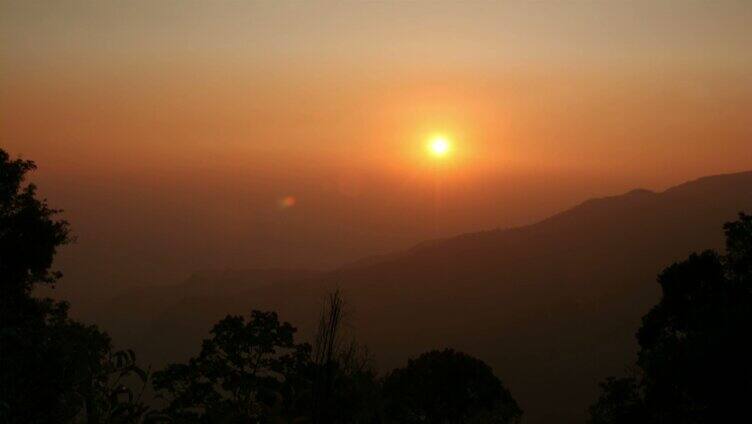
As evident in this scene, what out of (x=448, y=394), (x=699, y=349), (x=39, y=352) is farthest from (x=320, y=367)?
(x=448, y=394)

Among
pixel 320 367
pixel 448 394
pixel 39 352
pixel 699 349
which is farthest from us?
pixel 448 394

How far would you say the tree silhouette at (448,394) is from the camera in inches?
1649

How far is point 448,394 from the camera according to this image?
139ft

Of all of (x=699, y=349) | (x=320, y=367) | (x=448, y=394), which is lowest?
(x=320, y=367)

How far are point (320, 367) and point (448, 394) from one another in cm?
3697

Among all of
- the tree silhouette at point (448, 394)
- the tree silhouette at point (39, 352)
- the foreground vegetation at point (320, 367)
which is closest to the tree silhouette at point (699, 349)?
the foreground vegetation at point (320, 367)

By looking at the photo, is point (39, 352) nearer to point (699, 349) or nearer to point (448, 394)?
point (699, 349)

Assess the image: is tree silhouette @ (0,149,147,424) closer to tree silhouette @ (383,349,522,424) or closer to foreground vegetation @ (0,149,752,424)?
foreground vegetation @ (0,149,752,424)

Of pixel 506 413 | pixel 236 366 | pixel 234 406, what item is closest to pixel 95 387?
pixel 234 406

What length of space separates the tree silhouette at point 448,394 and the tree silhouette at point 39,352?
71.1ft

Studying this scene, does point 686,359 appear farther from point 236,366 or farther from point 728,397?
point 236,366

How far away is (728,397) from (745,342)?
82.4 inches

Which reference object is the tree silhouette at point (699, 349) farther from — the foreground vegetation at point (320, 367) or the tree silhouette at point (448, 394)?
the tree silhouette at point (448, 394)

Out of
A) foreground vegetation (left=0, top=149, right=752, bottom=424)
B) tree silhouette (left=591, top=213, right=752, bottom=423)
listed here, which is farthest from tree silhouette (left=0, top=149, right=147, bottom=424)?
tree silhouette (left=591, top=213, right=752, bottom=423)
